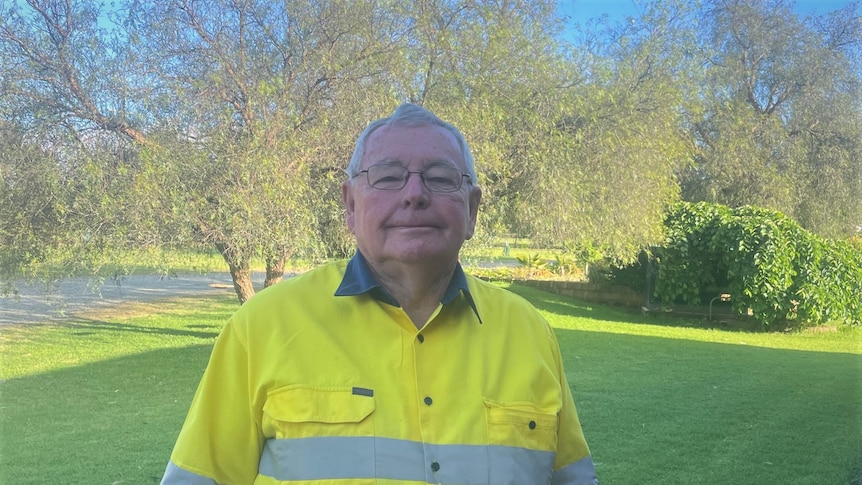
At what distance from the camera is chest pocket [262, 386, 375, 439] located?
149cm

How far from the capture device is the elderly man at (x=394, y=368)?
1492mm

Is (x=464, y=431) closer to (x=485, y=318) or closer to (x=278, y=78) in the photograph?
(x=485, y=318)

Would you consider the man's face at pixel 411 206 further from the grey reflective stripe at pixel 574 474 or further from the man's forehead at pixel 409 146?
the grey reflective stripe at pixel 574 474

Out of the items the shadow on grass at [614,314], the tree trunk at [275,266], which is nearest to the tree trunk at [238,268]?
the tree trunk at [275,266]

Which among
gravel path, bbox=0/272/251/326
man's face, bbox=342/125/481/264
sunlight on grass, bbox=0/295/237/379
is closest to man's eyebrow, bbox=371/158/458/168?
man's face, bbox=342/125/481/264

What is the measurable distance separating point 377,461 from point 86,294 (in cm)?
1237

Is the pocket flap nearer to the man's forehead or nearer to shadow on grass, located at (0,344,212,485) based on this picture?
the man's forehead

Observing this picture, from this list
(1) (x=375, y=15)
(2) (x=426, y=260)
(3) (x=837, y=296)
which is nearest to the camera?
(2) (x=426, y=260)

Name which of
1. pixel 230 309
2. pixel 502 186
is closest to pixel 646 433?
pixel 502 186

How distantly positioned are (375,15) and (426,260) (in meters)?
6.23

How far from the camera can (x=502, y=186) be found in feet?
27.2

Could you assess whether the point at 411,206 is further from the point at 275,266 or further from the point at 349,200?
the point at 275,266

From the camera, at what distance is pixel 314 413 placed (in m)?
1.50

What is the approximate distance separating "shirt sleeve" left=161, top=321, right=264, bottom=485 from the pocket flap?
0.07 m
